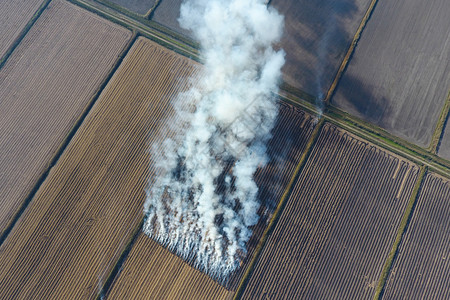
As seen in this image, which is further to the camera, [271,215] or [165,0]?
[165,0]

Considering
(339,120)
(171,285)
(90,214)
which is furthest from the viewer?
(339,120)

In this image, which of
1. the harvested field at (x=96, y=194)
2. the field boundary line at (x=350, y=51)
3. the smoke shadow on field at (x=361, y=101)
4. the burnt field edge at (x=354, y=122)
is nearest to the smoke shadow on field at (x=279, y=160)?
the burnt field edge at (x=354, y=122)

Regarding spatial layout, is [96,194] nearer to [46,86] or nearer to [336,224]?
[46,86]

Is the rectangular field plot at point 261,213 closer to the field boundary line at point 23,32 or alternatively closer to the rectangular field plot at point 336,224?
the rectangular field plot at point 336,224

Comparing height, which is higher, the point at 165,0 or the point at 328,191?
the point at 165,0

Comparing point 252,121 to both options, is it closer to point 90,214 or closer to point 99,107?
point 99,107

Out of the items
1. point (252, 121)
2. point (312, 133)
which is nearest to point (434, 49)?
point (312, 133)

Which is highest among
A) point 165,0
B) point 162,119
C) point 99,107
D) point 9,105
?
point 165,0
